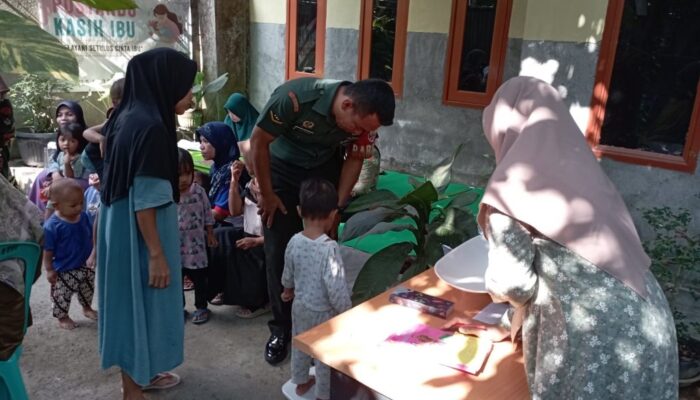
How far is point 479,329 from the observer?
5.76 feet

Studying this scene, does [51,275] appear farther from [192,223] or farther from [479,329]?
[479,329]

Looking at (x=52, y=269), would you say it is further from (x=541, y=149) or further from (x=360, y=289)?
(x=541, y=149)

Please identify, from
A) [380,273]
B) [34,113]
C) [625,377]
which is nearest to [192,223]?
[380,273]

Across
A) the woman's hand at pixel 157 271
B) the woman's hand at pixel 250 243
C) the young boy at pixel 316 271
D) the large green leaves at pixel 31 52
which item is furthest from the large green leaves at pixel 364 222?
the large green leaves at pixel 31 52

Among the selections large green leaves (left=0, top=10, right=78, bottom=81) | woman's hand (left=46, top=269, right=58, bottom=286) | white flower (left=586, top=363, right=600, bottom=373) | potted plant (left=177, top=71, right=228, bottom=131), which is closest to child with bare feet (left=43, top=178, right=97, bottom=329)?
woman's hand (left=46, top=269, right=58, bottom=286)

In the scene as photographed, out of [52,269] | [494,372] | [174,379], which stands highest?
[494,372]

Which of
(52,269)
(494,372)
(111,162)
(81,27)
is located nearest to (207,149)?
(52,269)

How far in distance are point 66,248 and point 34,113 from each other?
12.8 ft

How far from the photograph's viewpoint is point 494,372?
156 centimetres

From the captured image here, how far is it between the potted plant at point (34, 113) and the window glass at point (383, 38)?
11.3 feet

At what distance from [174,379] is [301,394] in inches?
26.4

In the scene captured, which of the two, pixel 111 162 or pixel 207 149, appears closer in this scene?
pixel 111 162

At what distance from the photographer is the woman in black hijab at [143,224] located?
2191 millimetres

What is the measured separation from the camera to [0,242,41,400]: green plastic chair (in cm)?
188
